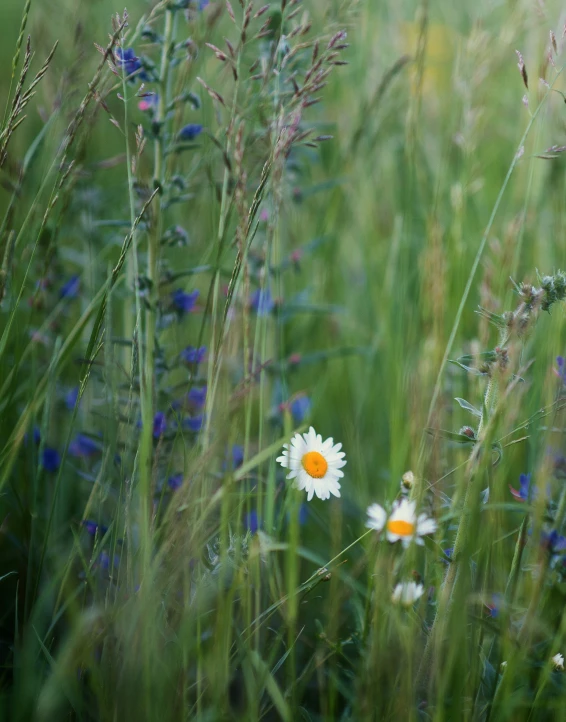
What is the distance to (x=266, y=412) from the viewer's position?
1481 millimetres

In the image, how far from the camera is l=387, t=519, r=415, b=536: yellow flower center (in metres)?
0.97

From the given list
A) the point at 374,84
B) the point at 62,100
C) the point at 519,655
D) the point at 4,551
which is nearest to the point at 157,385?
the point at 4,551

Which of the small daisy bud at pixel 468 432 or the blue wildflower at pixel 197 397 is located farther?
the blue wildflower at pixel 197 397

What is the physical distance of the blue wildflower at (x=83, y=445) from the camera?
1.52 m

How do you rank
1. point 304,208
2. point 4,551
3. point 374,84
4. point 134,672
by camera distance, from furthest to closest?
point 304,208, point 374,84, point 4,551, point 134,672

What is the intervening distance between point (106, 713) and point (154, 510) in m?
0.26

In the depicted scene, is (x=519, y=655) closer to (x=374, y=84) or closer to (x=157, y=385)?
(x=157, y=385)

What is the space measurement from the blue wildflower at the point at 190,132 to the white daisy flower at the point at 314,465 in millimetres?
668

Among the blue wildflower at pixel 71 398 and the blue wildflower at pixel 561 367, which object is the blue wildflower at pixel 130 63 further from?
the blue wildflower at pixel 561 367

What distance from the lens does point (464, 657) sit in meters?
0.84

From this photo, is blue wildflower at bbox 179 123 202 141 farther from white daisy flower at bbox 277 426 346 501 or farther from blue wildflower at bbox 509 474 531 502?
blue wildflower at bbox 509 474 531 502

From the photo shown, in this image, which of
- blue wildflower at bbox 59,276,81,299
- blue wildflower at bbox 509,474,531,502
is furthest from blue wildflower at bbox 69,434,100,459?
blue wildflower at bbox 509,474,531,502

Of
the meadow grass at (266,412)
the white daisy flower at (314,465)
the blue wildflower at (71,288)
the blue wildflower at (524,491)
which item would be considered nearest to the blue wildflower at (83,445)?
the meadow grass at (266,412)

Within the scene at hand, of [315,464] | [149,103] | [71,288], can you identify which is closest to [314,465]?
[315,464]
